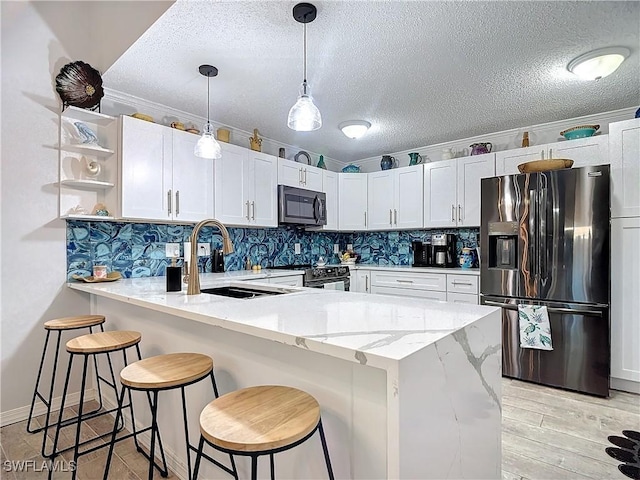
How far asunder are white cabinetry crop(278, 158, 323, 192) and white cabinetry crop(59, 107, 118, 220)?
1631mm

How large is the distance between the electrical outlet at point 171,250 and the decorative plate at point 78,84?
1.25 meters

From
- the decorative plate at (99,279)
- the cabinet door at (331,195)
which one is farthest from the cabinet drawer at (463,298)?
the decorative plate at (99,279)

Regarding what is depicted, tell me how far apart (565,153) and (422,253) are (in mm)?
1761

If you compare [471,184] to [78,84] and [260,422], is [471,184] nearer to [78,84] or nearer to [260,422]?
[260,422]

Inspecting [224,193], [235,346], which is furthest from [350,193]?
[235,346]

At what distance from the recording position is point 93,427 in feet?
7.27

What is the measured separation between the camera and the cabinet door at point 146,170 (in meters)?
2.55

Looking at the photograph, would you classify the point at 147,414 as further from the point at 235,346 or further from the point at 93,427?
the point at 235,346

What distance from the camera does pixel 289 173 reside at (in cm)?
387

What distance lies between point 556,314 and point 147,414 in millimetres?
2993

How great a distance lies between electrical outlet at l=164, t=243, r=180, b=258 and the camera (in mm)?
3109

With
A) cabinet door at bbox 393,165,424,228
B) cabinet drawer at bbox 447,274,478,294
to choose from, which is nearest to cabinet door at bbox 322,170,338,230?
cabinet door at bbox 393,165,424,228

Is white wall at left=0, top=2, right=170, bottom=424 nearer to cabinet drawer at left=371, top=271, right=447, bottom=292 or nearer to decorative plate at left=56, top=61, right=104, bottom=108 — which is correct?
decorative plate at left=56, top=61, right=104, bottom=108

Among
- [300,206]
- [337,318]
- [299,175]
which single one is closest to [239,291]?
[337,318]
